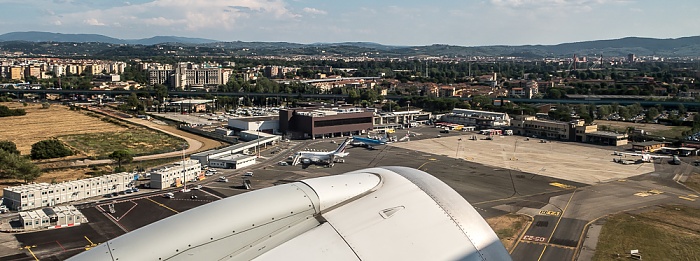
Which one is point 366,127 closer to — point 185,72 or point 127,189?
point 127,189

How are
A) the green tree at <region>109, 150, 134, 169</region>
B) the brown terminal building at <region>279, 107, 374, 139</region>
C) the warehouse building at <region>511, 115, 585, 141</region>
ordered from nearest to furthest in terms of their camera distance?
the green tree at <region>109, 150, 134, 169</region> < the brown terminal building at <region>279, 107, 374, 139</region> < the warehouse building at <region>511, 115, 585, 141</region>

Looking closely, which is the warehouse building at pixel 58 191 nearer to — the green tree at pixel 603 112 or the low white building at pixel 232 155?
the low white building at pixel 232 155

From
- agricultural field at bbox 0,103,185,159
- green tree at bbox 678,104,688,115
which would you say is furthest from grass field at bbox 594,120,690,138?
agricultural field at bbox 0,103,185,159

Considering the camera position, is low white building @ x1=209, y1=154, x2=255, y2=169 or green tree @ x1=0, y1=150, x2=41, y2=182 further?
low white building @ x1=209, y1=154, x2=255, y2=169

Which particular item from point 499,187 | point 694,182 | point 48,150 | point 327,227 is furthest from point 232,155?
point 327,227

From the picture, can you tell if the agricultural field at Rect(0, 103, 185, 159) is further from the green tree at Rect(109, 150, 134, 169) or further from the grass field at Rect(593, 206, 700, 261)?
the grass field at Rect(593, 206, 700, 261)

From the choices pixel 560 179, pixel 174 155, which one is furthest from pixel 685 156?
pixel 174 155

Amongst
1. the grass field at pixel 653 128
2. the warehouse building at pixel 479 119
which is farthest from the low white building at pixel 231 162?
the grass field at pixel 653 128
